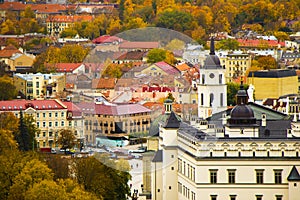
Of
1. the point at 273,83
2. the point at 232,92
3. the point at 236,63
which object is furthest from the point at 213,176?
the point at 236,63

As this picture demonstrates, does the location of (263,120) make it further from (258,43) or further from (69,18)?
(69,18)

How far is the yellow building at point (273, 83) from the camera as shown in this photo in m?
92.0

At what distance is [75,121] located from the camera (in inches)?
2970

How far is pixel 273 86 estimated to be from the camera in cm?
9344

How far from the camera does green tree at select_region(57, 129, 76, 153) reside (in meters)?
72.8

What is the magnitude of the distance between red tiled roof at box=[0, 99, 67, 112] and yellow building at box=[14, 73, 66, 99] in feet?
32.7

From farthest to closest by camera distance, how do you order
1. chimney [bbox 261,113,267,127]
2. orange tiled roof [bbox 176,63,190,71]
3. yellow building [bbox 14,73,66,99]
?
yellow building [bbox 14,73,66,99], chimney [bbox 261,113,267,127], orange tiled roof [bbox 176,63,190,71]

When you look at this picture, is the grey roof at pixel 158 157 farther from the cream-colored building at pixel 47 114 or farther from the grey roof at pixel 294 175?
the cream-colored building at pixel 47 114

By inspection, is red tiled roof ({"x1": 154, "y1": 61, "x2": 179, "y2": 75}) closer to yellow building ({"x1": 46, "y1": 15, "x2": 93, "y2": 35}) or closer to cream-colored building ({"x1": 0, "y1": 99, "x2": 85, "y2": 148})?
cream-colored building ({"x1": 0, "y1": 99, "x2": 85, "y2": 148})

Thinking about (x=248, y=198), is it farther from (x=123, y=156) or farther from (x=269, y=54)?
(x=269, y=54)

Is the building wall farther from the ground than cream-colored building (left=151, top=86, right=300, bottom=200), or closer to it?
closer to it

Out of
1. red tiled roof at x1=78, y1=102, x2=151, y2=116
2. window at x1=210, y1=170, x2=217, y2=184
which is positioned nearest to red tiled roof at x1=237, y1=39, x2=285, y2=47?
window at x1=210, y1=170, x2=217, y2=184

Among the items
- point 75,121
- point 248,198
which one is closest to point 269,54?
point 75,121

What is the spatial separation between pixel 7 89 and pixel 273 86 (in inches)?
546
